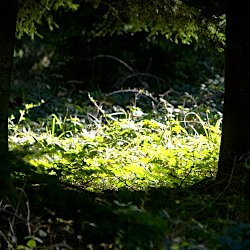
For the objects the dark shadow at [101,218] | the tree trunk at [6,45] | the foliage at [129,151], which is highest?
the tree trunk at [6,45]

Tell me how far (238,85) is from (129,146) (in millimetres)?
2768

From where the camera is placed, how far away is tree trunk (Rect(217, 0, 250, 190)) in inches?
175

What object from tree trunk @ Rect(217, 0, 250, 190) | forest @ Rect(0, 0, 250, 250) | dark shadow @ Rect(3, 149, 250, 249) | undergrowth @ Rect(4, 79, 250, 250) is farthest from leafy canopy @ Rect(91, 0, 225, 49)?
dark shadow @ Rect(3, 149, 250, 249)

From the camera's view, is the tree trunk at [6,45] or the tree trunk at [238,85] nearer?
the tree trunk at [6,45]

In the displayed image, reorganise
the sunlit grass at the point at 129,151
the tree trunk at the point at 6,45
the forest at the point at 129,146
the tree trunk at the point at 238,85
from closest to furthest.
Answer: the forest at the point at 129,146
the tree trunk at the point at 6,45
the tree trunk at the point at 238,85
the sunlit grass at the point at 129,151

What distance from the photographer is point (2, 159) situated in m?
2.36

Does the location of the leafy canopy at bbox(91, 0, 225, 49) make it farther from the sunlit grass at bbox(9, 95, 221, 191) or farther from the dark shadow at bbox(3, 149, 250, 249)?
the dark shadow at bbox(3, 149, 250, 249)

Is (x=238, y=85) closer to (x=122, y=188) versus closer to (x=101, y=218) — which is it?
(x=122, y=188)

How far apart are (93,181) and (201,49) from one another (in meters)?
7.44

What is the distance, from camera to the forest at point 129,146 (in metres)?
2.77

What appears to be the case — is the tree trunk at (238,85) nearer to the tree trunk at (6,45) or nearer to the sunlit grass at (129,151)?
the sunlit grass at (129,151)

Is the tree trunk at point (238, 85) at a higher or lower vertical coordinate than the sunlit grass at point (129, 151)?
higher

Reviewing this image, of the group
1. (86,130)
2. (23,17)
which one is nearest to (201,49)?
(86,130)

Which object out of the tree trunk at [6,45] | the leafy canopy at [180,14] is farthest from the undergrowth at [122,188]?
the leafy canopy at [180,14]
